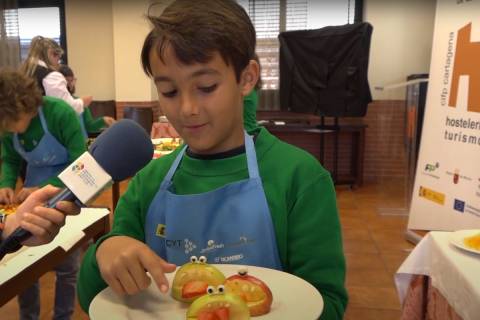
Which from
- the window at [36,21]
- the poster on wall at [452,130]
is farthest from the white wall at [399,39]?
the window at [36,21]

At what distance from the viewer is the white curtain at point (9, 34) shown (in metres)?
7.65

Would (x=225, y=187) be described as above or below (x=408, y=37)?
below

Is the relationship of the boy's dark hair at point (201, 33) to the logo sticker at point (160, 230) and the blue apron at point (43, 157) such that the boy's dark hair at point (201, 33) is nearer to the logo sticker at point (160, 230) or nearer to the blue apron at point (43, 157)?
the logo sticker at point (160, 230)

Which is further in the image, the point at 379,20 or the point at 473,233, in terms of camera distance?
the point at 379,20

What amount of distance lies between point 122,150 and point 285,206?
0.35 meters

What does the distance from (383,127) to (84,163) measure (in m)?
6.12

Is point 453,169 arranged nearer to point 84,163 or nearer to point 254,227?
point 254,227

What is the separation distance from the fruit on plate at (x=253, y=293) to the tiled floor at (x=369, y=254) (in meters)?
→ 2.25

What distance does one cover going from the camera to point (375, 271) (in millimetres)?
3553

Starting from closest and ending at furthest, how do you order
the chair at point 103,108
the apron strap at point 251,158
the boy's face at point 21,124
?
1. the apron strap at point 251,158
2. the boy's face at point 21,124
3. the chair at point 103,108

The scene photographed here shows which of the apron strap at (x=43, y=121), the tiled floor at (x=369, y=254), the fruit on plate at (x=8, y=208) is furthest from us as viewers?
the tiled floor at (x=369, y=254)

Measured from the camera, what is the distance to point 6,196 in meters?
2.19

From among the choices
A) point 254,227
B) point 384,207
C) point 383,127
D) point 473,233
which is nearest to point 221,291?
point 254,227

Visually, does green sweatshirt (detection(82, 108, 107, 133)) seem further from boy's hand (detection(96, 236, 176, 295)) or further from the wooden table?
boy's hand (detection(96, 236, 176, 295))
